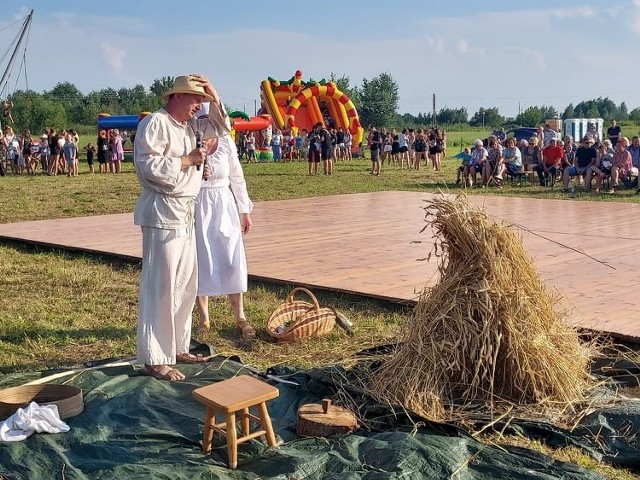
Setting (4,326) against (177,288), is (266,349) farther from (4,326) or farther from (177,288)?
(4,326)

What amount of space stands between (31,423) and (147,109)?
4792 centimetres

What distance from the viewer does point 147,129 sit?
420 centimetres

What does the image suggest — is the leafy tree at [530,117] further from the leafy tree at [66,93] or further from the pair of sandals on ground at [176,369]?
the pair of sandals on ground at [176,369]

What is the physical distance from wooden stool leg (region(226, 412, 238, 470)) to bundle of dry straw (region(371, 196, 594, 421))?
0.90m

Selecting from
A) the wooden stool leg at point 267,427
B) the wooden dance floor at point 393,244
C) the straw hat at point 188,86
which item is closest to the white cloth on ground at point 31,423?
the wooden stool leg at point 267,427

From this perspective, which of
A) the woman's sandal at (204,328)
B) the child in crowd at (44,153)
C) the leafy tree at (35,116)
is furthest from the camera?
the leafy tree at (35,116)

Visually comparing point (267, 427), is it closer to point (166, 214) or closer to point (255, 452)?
point (255, 452)

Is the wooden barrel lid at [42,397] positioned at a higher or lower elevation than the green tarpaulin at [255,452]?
higher

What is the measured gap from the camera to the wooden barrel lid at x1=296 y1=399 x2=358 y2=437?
3570 mm

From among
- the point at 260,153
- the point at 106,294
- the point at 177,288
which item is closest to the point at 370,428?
the point at 177,288

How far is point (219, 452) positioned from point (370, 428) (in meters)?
0.71

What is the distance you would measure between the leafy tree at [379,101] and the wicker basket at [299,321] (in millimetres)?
54080

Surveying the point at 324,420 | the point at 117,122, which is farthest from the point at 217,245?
the point at 117,122

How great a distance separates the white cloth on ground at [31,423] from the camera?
347 cm
